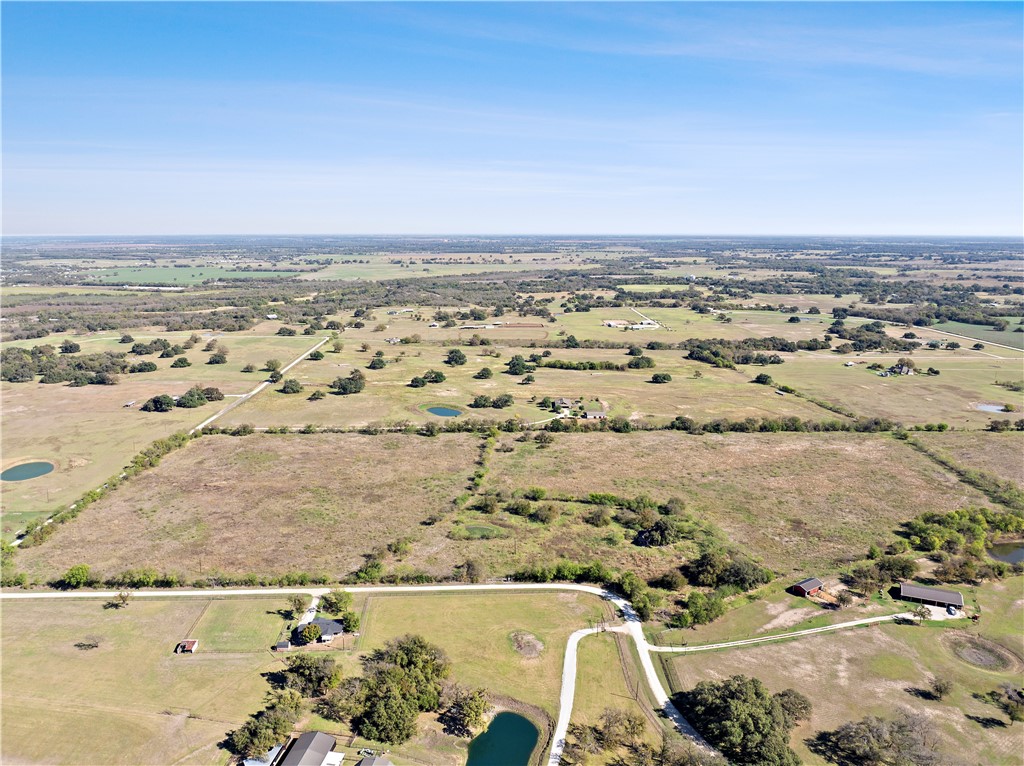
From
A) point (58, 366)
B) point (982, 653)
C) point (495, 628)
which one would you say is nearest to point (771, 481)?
point (982, 653)

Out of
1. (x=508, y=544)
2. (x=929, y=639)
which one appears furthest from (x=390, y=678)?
(x=929, y=639)

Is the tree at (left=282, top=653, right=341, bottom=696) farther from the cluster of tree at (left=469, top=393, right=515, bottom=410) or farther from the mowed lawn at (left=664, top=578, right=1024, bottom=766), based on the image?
the cluster of tree at (left=469, top=393, right=515, bottom=410)

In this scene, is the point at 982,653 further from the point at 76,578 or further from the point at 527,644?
the point at 76,578

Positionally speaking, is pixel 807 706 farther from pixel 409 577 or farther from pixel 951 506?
pixel 951 506

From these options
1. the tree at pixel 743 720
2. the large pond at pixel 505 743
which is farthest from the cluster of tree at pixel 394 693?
the tree at pixel 743 720

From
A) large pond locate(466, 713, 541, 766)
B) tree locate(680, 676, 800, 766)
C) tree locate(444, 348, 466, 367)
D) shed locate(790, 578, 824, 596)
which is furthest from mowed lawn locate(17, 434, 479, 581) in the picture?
tree locate(444, 348, 466, 367)
